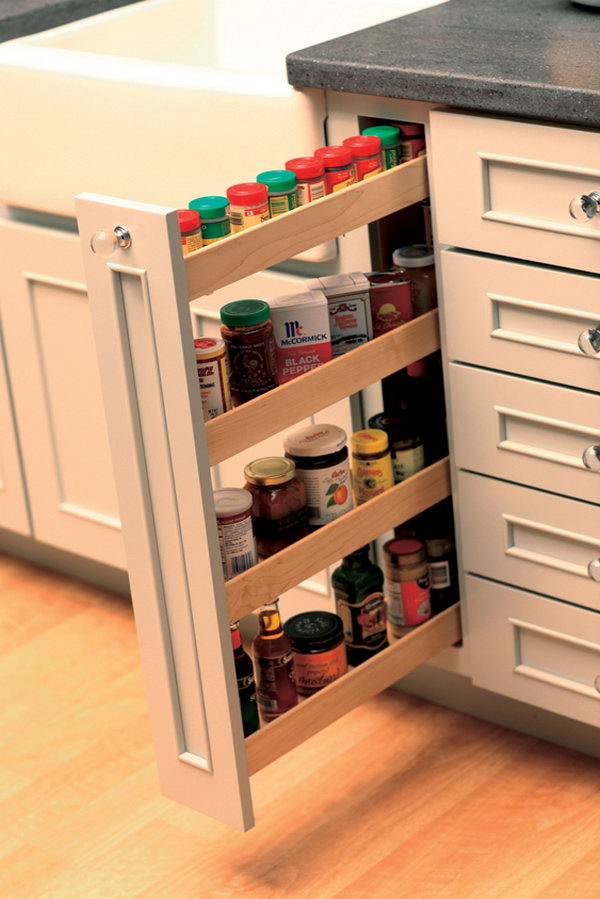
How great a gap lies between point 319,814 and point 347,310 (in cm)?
72

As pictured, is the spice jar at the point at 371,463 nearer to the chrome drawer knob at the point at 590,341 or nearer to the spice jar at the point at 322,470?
the spice jar at the point at 322,470

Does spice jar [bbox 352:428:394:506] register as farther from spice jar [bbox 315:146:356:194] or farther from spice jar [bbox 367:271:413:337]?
spice jar [bbox 315:146:356:194]

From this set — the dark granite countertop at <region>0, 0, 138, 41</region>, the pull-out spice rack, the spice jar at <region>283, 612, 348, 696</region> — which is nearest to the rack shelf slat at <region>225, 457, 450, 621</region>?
the pull-out spice rack

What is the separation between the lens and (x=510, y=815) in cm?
187

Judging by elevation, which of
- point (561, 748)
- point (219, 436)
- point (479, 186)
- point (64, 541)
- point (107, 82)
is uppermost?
point (107, 82)

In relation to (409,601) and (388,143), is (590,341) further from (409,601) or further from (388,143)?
(409,601)

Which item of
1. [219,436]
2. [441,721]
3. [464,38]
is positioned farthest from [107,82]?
[441,721]

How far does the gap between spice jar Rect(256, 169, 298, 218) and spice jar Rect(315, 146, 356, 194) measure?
6 centimetres

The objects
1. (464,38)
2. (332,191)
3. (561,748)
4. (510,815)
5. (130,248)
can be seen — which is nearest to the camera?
(130,248)

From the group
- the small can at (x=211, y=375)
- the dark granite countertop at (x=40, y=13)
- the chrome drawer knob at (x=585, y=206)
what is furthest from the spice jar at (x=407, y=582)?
the dark granite countertop at (x=40, y=13)

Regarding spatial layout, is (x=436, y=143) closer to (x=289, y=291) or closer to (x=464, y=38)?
(x=464, y=38)

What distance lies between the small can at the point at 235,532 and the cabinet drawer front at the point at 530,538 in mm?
354

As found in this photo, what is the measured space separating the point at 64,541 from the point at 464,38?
3.75ft

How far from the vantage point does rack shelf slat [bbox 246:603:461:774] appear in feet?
5.41
